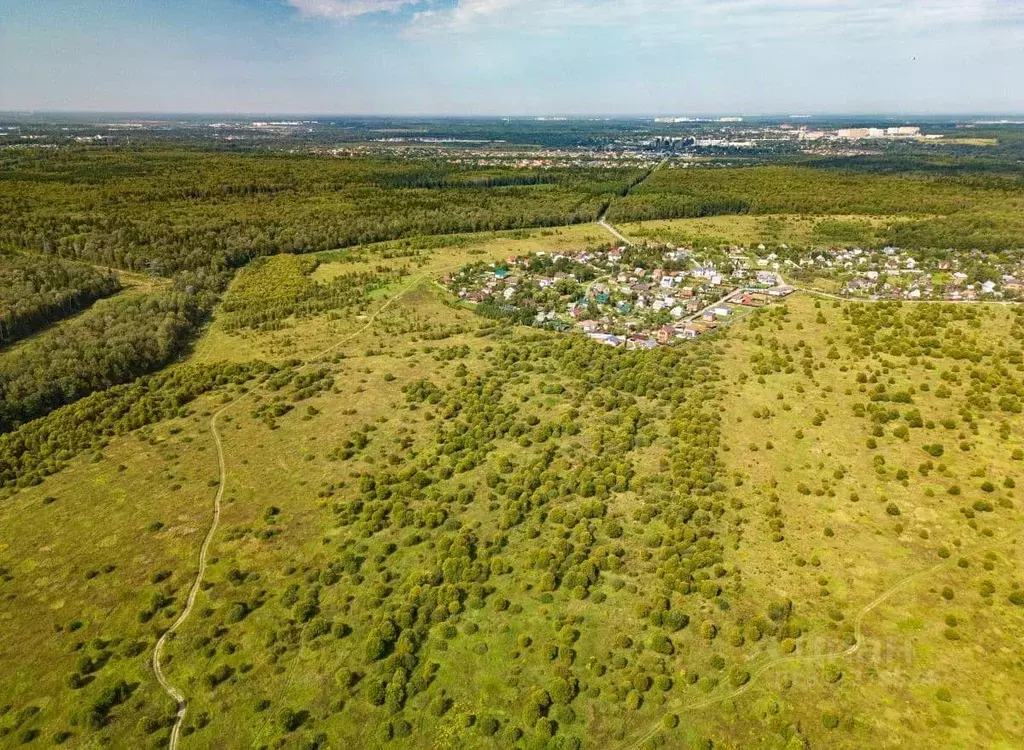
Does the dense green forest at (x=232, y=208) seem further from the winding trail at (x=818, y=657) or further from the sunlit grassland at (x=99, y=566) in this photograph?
the winding trail at (x=818, y=657)

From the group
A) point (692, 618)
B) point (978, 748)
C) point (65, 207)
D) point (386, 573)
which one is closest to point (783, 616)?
point (692, 618)

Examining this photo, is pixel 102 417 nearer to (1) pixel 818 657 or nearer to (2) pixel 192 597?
(2) pixel 192 597

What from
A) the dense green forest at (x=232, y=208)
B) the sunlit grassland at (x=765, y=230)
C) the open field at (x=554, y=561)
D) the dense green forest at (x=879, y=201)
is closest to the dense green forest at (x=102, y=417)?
the open field at (x=554, y=561)

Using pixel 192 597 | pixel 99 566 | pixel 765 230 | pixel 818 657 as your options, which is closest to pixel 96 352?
pixel 99 566

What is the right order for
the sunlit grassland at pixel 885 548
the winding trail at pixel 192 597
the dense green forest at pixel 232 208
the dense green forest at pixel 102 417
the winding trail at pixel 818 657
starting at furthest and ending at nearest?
1. the dense green forest at pixel 232 208
2. the dense green forest at pixel 102 417
3. the winding trail at pixel 192 597
4. the sunlit grassland at pixel 885 548
5. the winding trail at pixel 818 657

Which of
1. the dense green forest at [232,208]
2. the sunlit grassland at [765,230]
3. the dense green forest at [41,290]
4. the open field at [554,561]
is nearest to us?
the open field at [554,561]

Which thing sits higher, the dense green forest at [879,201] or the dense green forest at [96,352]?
the dense green forest at [879,201]

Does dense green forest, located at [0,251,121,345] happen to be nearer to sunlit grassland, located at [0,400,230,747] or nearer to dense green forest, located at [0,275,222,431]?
dense green forest, located at [0,275,222,431]

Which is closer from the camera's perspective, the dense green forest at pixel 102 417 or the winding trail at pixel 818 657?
the winding trail at pixel 818 657
